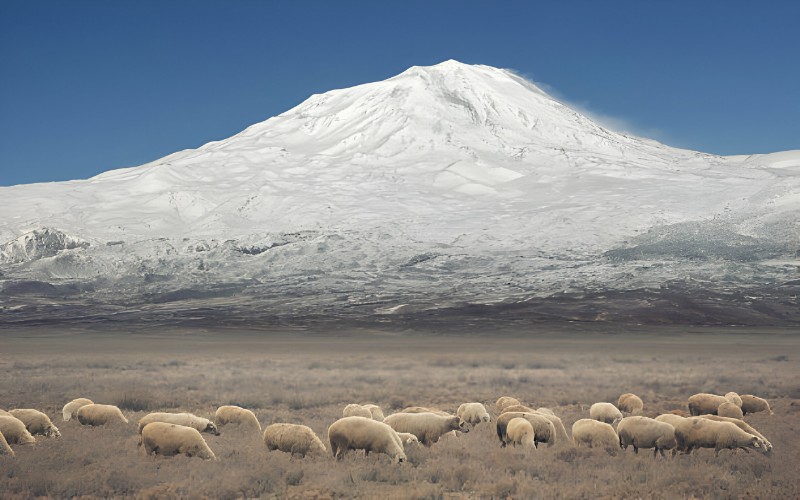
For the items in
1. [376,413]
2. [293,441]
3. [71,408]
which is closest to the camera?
[293,441]

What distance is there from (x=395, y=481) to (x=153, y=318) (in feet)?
346

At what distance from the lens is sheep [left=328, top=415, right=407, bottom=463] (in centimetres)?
1540

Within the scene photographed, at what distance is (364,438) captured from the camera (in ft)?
50.9

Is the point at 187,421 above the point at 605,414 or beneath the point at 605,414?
above

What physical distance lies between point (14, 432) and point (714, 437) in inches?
605

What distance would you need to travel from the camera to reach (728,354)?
55812 mm

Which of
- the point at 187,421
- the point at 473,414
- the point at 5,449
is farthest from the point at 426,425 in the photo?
the point at 5,449

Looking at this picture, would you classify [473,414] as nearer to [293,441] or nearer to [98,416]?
[293,441]

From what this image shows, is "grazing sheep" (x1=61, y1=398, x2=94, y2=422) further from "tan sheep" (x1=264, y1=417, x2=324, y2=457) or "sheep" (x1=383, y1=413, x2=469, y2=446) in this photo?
"sheep" (x1=383, y1=413, x2=469, y2=446)

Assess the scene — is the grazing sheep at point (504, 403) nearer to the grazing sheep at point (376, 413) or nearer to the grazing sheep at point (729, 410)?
the grazing sheep at point (376, 413)

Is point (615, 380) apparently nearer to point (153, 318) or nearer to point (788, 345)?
point (788, 345)

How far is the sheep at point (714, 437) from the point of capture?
1602 cm

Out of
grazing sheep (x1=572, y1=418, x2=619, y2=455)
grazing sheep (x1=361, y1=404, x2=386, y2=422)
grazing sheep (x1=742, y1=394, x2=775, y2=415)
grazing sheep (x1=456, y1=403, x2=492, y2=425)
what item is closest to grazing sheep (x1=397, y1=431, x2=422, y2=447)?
grazing sheep (x1=361, y1=404, x2=386, y2=422)

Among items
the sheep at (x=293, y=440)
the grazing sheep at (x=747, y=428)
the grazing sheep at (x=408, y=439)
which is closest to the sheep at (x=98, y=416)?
the sheep at (x=293, y=440)
